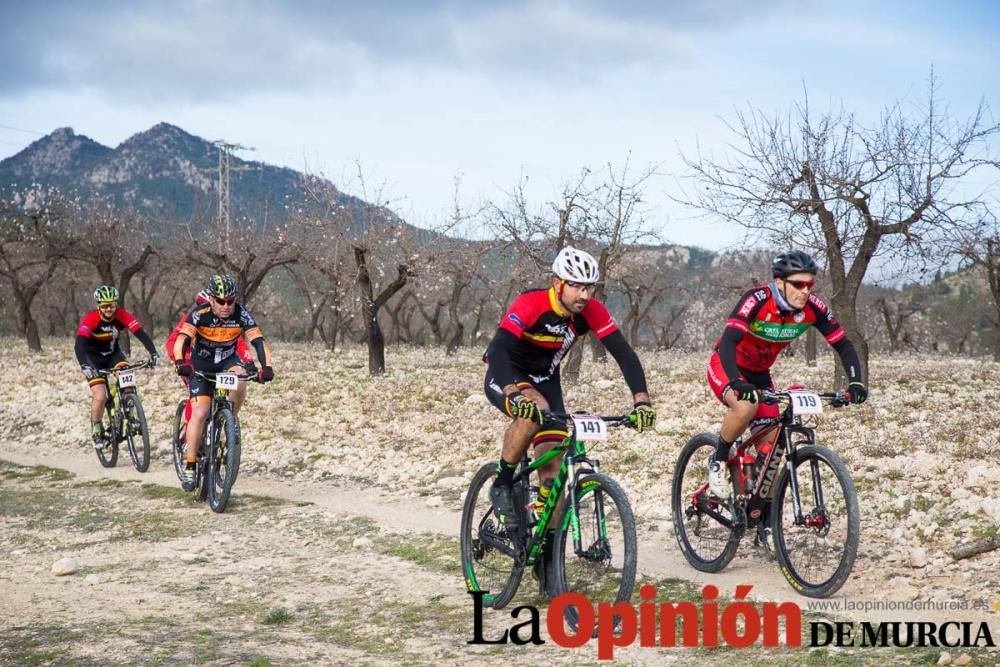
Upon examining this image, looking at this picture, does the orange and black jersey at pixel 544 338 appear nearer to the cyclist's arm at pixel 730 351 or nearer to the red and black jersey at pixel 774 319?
the cyclist's arm at pixel 730 351

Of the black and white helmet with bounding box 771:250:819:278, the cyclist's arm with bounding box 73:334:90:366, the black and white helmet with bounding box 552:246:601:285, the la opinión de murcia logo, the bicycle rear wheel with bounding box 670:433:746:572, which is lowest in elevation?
the la opinión de murcia logo

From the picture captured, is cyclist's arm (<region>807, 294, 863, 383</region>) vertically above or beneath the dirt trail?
above

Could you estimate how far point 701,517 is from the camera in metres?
6.88

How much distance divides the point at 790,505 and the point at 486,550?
214 cm

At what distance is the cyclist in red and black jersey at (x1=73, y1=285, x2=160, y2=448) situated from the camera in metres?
12.3

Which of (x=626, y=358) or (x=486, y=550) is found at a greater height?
(x=626, y=358)

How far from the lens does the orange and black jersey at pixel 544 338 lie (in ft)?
18.1

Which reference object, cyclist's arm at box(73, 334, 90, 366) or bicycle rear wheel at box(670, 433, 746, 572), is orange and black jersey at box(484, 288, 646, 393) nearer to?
bicycle rear wheel at box(670, 433, 746, 572)

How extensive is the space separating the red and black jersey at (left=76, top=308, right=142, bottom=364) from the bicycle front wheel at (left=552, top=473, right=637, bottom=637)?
8.99 meters

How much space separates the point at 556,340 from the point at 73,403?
1547cm

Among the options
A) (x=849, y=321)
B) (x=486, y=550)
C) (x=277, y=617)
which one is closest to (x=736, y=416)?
(x=486, y=550)

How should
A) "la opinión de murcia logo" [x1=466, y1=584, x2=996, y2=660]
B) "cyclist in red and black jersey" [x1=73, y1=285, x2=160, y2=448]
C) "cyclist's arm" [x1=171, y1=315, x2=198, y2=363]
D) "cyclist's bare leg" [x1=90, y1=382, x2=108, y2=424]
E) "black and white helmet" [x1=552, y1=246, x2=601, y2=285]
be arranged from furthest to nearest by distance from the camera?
"cyclist's bare leg" [x1=90, y1=382, x2=108, y2=424]
"cyclist in red and black jersey" [x1=73, y1=285, x2=160, y2=448]
"cyclist's arm" [x1=171, y1=315, x2=198, y2=363]
"black and white helmet" [x1=552, y1=246, x2=601, y2=285]
"la opinión de murcia logo" [x1=466, y1=584, x2=996, y2=660]

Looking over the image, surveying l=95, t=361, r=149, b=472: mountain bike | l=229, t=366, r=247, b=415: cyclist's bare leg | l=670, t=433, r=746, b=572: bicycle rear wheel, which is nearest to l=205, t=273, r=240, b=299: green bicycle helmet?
l=229, t=366, r=247, b=415: cyclist's bare leg

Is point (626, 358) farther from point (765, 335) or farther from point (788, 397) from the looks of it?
point (765, 335)
